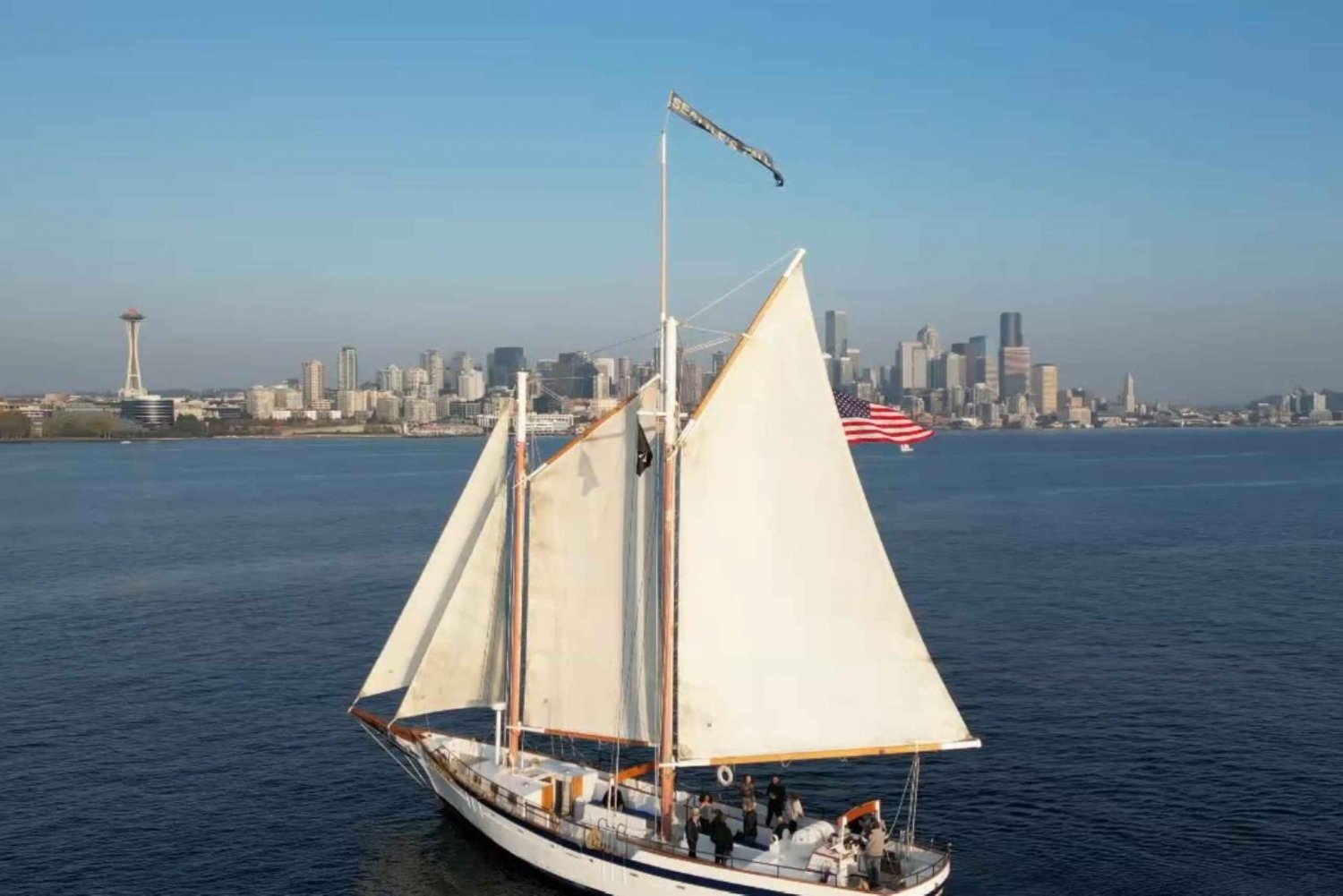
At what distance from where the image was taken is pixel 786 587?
101 ft

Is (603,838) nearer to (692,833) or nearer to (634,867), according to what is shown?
(634,867)

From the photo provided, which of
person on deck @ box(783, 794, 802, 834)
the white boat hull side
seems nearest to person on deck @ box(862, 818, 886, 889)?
the white boat hull side

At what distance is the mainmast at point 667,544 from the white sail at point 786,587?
1.21 feet

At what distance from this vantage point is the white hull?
28703mm

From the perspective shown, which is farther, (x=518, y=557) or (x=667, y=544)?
(x=518, y=557)

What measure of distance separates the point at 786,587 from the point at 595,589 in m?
5.91

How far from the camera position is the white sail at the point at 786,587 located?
98.3ft

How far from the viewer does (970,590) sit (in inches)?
2891

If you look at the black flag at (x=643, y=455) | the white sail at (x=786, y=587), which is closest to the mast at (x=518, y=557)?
the black flag at (x=643, y=455)

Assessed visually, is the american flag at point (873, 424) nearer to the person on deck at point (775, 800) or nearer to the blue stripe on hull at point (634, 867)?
the person on deck at point (775, 800)

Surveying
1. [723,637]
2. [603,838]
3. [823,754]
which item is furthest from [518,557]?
[823,754]

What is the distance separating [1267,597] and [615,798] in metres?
50.9

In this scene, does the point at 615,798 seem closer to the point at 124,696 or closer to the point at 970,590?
the point at 124,696

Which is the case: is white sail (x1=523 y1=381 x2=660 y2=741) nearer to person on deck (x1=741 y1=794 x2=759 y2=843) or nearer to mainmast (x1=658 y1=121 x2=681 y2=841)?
mainmast (x1=658 y1=121 x2=681 y2=841)
